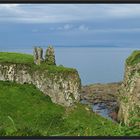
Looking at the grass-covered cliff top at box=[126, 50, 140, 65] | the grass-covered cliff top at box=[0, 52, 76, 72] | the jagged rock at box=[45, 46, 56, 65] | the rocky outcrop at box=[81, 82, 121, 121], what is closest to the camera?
the grass-covered cliff top at box=[126, 50, 140, 65]

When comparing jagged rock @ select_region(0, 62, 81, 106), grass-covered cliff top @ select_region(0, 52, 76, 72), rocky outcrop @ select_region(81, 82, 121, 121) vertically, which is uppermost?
grass-covered cliff top @ select_region(0, 52, 76, 72)

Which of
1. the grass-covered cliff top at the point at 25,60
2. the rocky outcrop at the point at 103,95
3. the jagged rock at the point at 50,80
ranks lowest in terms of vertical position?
the rocky outcrop at the point at 103,95

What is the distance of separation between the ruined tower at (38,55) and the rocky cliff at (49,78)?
812mm

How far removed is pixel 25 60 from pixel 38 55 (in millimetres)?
1490

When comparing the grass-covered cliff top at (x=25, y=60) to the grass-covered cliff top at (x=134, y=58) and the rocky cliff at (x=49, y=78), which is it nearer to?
the rocky cliff at (x=49, y=78)

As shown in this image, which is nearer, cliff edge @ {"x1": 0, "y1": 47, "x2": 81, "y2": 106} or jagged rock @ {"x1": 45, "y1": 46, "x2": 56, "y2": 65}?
cliff edge @ {"x1": 0, "y1": 47, "x2": 81, "y2": 106}

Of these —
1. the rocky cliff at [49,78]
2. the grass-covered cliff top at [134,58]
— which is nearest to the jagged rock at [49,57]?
the rocky cliff at [49,78]

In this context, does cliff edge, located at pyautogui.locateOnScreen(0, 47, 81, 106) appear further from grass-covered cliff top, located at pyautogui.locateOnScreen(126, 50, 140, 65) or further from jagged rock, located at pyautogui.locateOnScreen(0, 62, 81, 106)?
grass-covered cliff top, located at pyautogui.locateOnScreen(126, 50, 140, 65)

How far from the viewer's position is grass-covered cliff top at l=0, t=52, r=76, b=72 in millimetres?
53144

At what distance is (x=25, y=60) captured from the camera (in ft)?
185

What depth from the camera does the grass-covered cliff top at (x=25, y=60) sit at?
174ft

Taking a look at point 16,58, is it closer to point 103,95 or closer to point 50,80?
point 50,80

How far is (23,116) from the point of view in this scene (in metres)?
50.6

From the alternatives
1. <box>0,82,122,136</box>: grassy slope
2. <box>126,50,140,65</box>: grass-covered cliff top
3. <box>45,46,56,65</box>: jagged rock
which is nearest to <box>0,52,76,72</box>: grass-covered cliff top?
<box>45,46,56,65</box>: jagged rock
